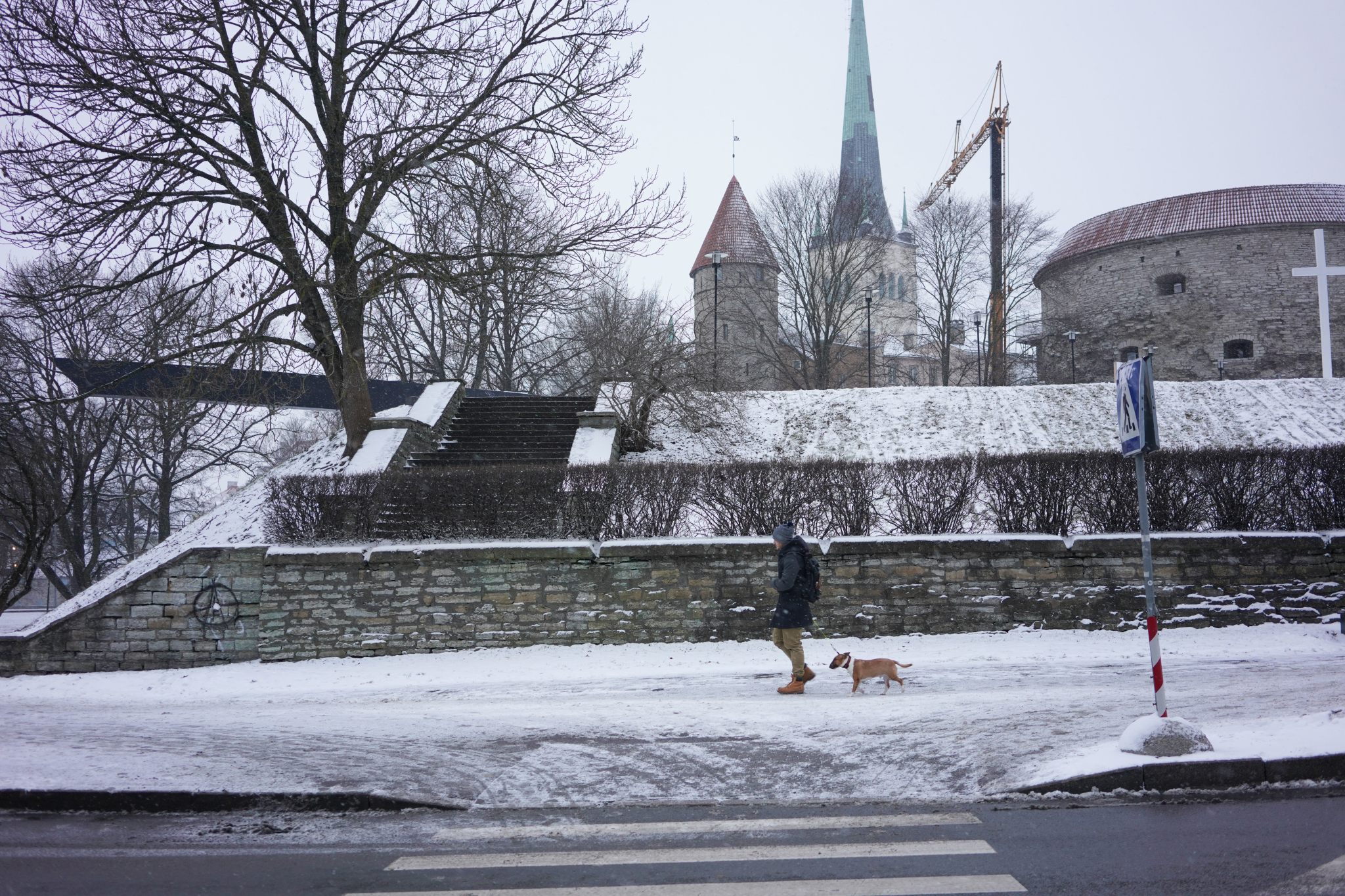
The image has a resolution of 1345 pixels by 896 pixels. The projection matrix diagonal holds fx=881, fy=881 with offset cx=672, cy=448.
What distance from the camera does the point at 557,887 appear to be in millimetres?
4051

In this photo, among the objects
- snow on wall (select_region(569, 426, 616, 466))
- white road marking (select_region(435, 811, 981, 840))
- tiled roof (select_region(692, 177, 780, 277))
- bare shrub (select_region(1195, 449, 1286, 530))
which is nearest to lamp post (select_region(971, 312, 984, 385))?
tiled roof (select_region(692, 177, 780, 277))

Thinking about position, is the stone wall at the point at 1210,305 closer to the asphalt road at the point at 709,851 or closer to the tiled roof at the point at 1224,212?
the tiled roof at the point at 1224,212

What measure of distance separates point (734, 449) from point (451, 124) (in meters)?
8.87

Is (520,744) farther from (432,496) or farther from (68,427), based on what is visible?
(68,427)

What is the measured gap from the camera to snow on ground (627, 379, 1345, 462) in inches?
764

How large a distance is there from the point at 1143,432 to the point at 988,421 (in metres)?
15.7

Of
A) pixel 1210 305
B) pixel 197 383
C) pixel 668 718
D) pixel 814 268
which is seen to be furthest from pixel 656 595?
pixel 1210 305

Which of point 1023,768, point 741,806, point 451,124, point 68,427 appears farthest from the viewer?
point 68,427

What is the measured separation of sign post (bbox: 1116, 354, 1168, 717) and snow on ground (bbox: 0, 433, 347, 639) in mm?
10614

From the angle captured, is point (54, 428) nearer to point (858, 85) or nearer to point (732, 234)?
point (732, 234)

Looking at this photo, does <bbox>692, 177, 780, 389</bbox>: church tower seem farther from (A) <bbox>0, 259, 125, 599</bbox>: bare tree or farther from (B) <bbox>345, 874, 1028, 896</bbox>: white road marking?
(B) <bbox>345, 874, 1028, 896</bbox>: white road marking

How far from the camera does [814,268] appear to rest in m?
39.0

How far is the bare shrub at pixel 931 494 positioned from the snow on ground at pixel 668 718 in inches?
66.7

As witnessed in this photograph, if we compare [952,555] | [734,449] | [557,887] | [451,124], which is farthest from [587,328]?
[557,887]
